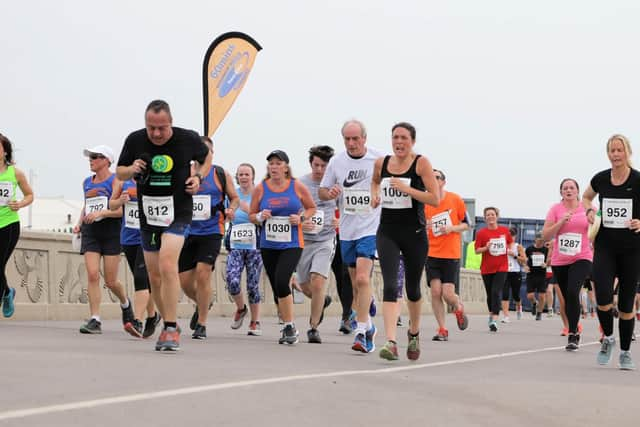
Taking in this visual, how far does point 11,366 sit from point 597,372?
193 inches

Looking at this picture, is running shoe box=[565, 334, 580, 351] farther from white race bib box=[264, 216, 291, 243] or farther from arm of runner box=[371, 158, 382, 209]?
arm of runner box=[371, 158, 382, 209]

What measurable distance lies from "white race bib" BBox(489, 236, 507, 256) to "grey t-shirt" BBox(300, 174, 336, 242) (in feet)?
22.5

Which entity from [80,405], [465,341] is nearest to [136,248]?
[465,341]

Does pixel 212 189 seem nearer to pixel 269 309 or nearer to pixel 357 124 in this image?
pixel 357 124

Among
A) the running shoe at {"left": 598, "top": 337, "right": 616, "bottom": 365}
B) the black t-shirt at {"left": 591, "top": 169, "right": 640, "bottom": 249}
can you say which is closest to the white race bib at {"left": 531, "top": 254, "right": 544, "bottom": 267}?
the running shoe at {"left": 598, "top": 337, "right": 616, "bottom": 365}

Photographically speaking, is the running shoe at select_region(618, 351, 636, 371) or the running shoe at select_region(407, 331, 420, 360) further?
the running shoe at select_region(618, 351, 636, 371)

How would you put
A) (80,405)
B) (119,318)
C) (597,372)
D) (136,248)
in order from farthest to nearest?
(119,318) → (136,248) → (597,372) → (80,405)

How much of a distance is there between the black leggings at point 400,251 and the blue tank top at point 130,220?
3.33 metres

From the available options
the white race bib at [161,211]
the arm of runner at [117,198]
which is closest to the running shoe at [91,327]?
the arm of runner at [117,198]

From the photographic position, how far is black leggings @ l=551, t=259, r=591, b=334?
1386 centimetres

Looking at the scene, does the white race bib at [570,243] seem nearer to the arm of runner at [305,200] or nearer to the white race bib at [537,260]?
the arm of runner at [305,200]

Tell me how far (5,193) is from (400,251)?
502 cm

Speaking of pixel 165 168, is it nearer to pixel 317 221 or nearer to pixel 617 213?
pixel 317 221

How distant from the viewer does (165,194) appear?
1030cm
